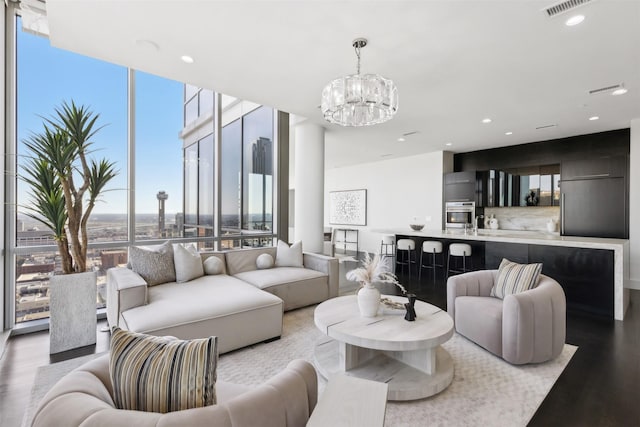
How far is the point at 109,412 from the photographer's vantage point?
86cm

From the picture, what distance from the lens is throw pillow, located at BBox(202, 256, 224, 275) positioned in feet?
12.7

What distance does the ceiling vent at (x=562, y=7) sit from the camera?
2.07 m

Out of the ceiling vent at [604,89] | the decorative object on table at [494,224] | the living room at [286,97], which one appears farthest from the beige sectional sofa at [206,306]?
the decorative object on table at [494,224]

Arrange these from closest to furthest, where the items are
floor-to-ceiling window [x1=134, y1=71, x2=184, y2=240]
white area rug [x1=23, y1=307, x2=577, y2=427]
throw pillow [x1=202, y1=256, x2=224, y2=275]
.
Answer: white area rug [x1=23, y1=307, x2=577, y2=427]
throw pillow [x1=202, y1=256, x2=224, y2=275]
floor-to-ceiling window [x1=134, y1=71, x2=184, y2=240]

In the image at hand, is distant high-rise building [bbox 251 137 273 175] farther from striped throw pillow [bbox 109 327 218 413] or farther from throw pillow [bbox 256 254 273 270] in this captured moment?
striped throw pillow [bbox 109 327 218 413]

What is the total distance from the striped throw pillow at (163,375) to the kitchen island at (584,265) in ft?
15.8

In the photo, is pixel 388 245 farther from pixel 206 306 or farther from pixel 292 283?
pixel 206 306

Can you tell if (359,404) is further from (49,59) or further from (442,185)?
(442,185)

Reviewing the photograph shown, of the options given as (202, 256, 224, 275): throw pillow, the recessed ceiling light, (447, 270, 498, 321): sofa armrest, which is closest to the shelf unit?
(202, 256, 224, 275): throw pillow

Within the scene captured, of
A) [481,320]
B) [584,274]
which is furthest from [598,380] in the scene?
[584,274]

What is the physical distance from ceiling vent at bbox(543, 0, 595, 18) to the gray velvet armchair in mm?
2163

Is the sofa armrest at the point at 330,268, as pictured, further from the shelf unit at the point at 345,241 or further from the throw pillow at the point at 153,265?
the shelf unit at the point at 345,241

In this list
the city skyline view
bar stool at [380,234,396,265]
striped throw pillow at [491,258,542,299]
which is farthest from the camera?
bar stool at [380,234,396,265]

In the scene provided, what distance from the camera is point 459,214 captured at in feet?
23.2
